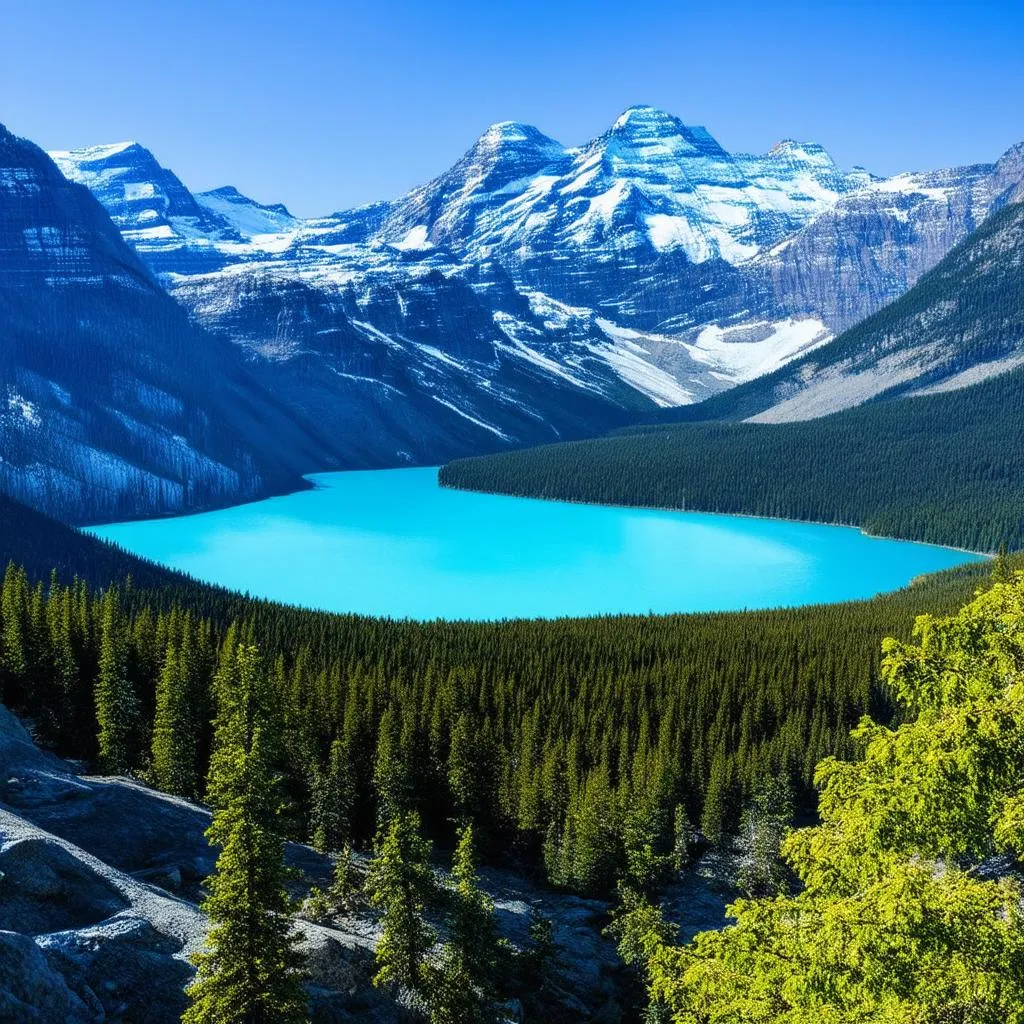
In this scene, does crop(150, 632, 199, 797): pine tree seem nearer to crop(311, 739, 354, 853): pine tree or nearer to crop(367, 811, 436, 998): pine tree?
crop(311, 739, 354, 853): pine tree

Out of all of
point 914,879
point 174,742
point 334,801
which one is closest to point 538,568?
point 174,742

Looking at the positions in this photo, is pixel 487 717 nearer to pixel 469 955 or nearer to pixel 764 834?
pixel 764 834

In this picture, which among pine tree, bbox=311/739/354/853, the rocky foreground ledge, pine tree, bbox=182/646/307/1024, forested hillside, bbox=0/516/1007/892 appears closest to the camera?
pine tree, bbox=182/646/307/1024

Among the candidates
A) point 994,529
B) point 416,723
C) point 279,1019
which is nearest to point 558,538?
point 994,529

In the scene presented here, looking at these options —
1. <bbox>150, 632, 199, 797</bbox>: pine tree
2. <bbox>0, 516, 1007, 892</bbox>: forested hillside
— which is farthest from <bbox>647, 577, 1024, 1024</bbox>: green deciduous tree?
<bbox>150, 632, 199, 797</bbox>: pine tree

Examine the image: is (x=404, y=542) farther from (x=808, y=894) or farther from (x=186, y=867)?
(x=808, y=894)

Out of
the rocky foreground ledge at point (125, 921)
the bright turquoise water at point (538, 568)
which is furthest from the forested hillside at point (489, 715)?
the bright turquoise water at point (538, 568)
